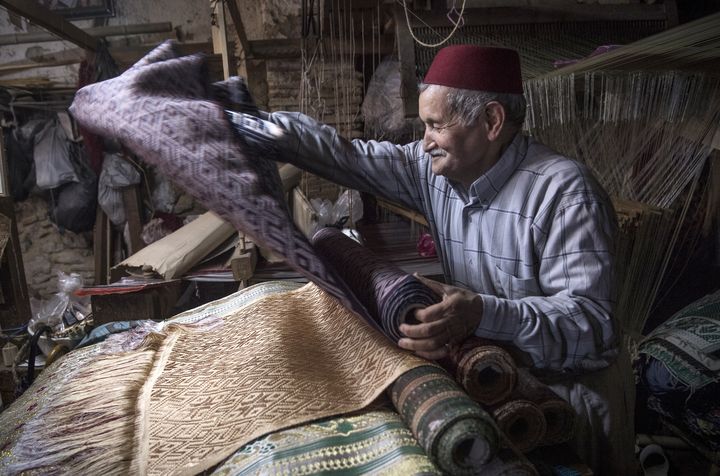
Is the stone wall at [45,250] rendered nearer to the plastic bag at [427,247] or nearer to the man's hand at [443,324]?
the plastic bag at [427,247]

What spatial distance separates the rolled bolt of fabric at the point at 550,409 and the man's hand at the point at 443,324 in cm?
17

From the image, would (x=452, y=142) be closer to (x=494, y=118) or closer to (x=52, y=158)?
(x=494, y=118)

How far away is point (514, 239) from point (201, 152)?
90cm

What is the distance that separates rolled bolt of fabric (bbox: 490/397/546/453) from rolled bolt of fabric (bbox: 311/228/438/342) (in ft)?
0.88

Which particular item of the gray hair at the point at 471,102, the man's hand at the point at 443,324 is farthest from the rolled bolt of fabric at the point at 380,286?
the gray hair at the point at 471,102

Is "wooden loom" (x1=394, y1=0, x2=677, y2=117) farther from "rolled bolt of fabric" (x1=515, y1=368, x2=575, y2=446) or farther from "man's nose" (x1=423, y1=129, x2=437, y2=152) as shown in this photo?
"rolled bolt of fabric" (x1=515, y1=368, x2=575, y2=446)

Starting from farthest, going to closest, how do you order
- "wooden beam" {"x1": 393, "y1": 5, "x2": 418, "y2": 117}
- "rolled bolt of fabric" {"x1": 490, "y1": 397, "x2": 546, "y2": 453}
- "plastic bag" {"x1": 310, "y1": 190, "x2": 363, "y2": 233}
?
"plastic bag" {"x1": 310, "y1": 190, "x2": 363, "y2": 233}
"wooden beam" {"x1": 393, "y1": 5, "x2": 418, "y2": 117}
"rolled bolt of fabric" {"x1": 490, "y1": 397, "x2": 546, "y2": 453}

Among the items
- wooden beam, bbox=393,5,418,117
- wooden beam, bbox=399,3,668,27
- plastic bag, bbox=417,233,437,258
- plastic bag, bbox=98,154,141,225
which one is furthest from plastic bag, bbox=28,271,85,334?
wooden beam, bbox=399,3,668,27

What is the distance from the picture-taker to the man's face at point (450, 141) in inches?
Answer: 53.1

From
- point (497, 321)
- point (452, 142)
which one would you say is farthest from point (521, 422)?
point (452, 142)

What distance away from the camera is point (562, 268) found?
123cm

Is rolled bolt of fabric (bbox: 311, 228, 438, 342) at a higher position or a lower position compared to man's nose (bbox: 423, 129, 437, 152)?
lower

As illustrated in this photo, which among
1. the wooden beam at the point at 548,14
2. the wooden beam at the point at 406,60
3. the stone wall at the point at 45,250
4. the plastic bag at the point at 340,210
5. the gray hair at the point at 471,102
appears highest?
the wooden beam at the point at 548,14

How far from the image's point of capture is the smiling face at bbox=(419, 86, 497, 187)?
1350 millimetres
